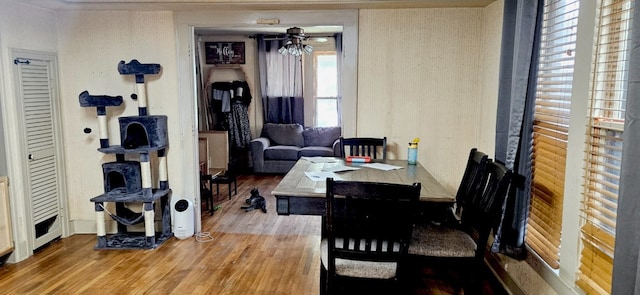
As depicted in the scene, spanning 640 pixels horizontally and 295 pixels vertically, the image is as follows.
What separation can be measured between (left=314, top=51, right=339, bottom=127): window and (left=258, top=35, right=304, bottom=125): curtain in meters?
0.32

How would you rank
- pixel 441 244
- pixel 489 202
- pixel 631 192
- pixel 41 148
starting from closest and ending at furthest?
1. pixel 631 192
2. pixel 489 202
3. pixel 441 244
4. pixel 41 148

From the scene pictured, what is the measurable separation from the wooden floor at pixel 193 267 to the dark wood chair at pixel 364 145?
34.4 inches

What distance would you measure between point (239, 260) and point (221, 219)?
3.92ft

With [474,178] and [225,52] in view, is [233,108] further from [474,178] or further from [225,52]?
[474,178]

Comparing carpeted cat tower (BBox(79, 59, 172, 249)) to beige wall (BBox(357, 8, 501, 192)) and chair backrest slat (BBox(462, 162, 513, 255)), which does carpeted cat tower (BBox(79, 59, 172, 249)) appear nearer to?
beige wall (BBox(357, 8, 501, 192))

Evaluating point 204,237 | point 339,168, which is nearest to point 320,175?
point 339,168

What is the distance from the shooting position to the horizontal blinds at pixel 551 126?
7.27 feet

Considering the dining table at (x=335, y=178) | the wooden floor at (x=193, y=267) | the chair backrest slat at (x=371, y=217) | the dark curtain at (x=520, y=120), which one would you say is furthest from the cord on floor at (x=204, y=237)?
the dark curtain at (x=520, y=120)

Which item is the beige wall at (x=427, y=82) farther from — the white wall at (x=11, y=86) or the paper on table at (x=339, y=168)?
the white wall at (x=11, y=86)

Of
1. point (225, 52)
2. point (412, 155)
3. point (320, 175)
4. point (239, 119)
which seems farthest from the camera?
point (225, 52)

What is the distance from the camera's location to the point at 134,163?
375cm

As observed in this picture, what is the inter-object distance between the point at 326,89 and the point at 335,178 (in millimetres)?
4939

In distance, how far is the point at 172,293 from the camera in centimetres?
287

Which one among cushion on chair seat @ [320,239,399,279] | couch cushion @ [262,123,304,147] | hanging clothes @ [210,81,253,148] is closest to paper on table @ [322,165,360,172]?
cushion on chair seat @ [320,239,399,279]
